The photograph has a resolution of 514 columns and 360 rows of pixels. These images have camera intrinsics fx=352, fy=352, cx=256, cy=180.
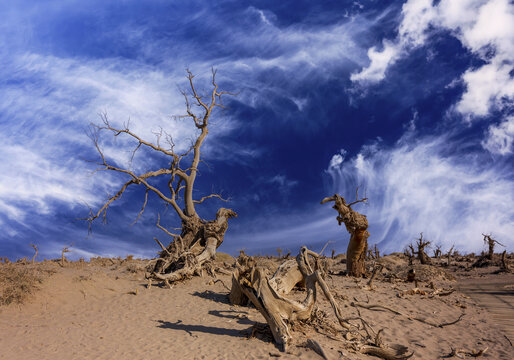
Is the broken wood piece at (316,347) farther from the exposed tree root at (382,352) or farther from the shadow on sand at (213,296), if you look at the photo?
the shadow on sand at (213,296)

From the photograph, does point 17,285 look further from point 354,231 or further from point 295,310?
point 354,231

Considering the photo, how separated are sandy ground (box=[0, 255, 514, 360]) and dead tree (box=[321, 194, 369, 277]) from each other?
1608mm

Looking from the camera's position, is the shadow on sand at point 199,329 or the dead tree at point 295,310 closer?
the dead tree at point 295,310

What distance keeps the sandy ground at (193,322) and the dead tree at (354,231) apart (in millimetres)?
1608

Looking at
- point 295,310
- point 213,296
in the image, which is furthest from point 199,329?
point 213,296

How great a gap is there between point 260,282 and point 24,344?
662 cm

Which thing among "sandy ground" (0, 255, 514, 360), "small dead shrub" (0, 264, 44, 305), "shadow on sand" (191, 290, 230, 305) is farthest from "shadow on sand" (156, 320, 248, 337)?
"small dead shrub" (0, 264, 44, 305)

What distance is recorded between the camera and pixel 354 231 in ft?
57.5

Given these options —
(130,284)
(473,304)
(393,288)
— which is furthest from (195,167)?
(473,304)

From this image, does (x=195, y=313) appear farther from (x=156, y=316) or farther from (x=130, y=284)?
(x=130, y=284)

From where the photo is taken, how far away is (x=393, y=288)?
15.7m

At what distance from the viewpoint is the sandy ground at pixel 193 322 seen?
27.3 feet

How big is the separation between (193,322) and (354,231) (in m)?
9.99

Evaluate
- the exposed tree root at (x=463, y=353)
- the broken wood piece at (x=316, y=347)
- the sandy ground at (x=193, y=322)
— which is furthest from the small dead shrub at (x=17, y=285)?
the exposed tree root at (x=463, y=353)
